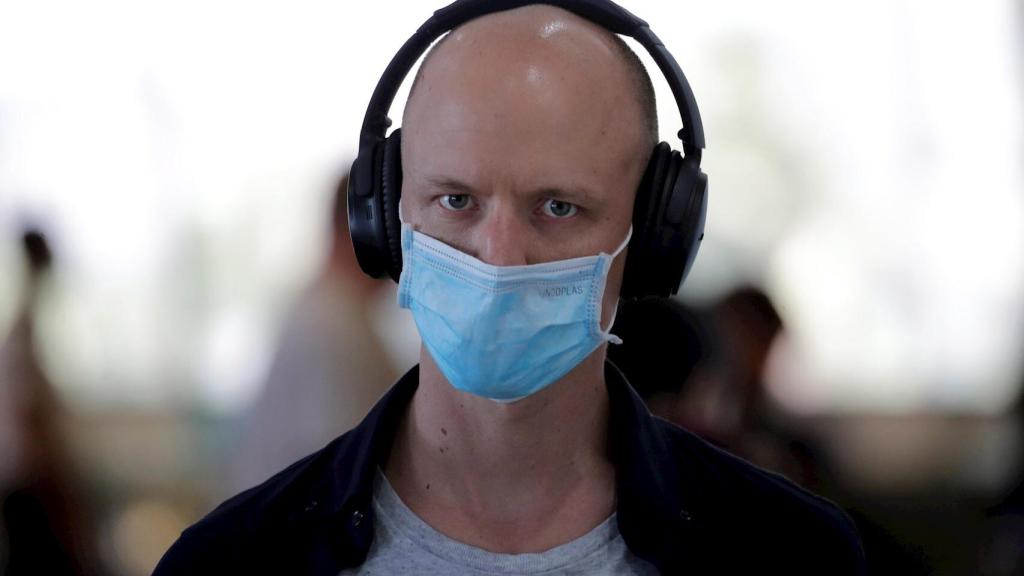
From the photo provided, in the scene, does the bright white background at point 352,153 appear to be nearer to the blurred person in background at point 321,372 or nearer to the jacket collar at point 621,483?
the blurred person in background at point 321,372

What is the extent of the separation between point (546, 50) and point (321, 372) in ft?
3.91

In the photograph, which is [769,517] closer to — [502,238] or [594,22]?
[502,238]

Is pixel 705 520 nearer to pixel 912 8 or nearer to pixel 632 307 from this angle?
pixel 632 307

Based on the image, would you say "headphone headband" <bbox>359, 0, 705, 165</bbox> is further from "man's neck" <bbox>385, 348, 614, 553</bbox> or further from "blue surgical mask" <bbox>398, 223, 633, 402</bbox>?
"man's neck" <bbox>385, 348, 614, 553</bbox>

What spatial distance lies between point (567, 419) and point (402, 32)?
8.27 ft

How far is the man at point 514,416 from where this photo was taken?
1.47m

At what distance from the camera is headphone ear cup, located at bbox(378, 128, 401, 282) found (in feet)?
5.12

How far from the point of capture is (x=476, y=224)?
1.49 m

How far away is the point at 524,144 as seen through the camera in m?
1.45

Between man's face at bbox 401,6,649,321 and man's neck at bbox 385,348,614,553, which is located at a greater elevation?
man's face at bbox 401,6,649,321

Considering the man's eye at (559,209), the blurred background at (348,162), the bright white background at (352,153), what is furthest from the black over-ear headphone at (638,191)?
the bright white background at (352,153)

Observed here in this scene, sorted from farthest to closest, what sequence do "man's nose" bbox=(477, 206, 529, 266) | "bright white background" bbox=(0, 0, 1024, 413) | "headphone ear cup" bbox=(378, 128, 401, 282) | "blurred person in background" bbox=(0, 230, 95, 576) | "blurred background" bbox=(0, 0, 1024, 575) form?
"bright white background" bbox=(0, 0, 1024, 413) → "blurred background" bbox=(0, 0, 1024, 575) → "blurred person in background" bbox=(0, 230, 95, 576) → "headphone ear cup" bbox=(378, 128, 401, 282) → "man's nose" bbox=(477, 206, 529, 266)

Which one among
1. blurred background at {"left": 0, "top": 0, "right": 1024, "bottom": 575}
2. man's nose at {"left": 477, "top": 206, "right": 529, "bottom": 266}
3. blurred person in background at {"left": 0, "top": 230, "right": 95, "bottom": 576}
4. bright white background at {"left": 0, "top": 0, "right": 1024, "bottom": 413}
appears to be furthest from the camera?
bright white background at {"left": 0, "top": 0, "right": 1024, "bottom": 413}

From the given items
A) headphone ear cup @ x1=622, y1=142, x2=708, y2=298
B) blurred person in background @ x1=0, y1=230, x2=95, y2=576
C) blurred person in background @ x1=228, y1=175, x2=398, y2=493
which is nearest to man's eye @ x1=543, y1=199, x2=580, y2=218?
headphone ear cup @ x1=622, y1=142, x2=708, y2=298
